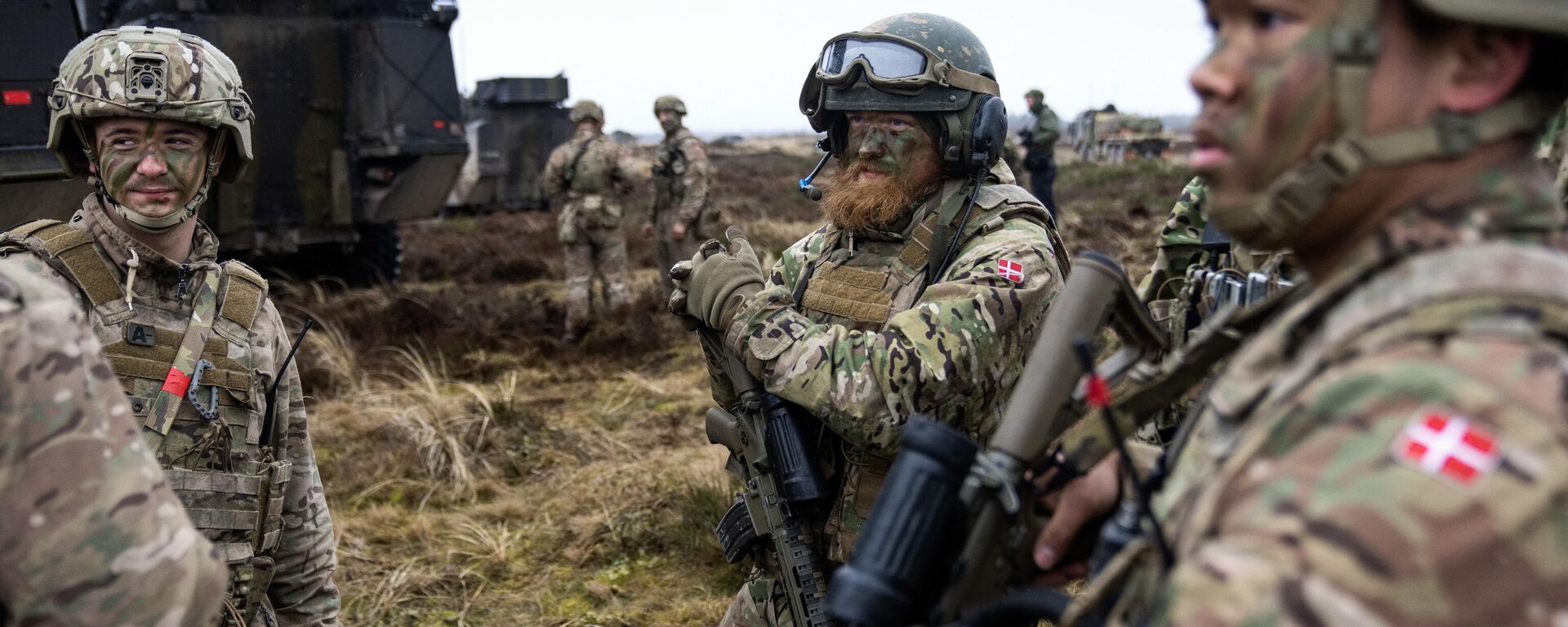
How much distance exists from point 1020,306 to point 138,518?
1.78 meters

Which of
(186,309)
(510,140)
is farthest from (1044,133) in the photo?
(186,309)

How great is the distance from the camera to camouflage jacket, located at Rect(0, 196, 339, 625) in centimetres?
238

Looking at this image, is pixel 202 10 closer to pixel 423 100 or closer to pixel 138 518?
pixel 423 100

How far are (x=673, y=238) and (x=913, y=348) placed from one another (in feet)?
26.1

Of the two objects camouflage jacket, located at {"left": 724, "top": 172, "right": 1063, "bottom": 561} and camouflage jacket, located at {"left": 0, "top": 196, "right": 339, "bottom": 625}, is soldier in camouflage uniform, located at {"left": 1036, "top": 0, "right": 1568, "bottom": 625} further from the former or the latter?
camouflage jacket, located at {"left": 0, "top": 196, "right": 339, "bottom": 625}

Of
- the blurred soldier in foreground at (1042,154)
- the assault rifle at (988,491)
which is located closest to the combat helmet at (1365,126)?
the assault rifle at (988,491)

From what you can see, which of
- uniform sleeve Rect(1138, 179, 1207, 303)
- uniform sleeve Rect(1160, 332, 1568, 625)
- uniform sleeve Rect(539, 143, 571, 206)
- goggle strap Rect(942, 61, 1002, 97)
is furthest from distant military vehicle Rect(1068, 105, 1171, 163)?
uniform sleeve Rect(1160, 332, 1568, 625)

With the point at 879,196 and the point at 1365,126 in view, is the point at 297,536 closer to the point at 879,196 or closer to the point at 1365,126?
the point at 879,196

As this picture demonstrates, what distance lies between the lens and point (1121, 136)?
37.3 meters

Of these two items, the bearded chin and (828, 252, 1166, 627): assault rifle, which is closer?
(828, 252, 1166, 627): assault rifle

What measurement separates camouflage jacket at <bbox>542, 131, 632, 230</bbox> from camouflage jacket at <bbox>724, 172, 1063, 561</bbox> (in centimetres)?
706

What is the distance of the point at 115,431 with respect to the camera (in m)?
1.42

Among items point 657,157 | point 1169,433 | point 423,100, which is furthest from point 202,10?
point 1169,433

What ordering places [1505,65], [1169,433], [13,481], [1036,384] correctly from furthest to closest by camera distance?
[1169,433] < [1036,384] < [13,481] < [1505,65]
